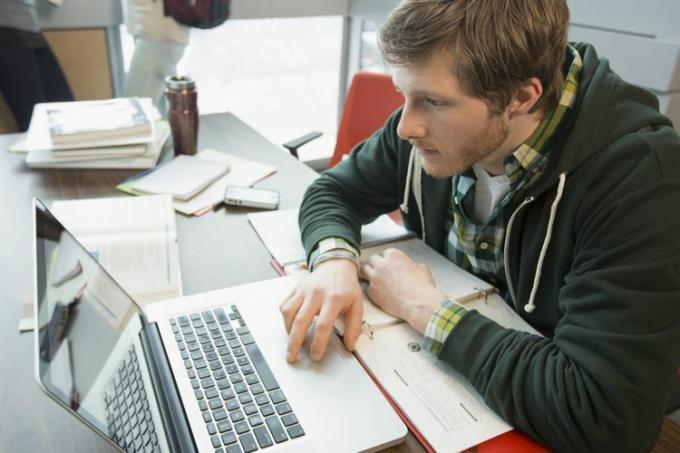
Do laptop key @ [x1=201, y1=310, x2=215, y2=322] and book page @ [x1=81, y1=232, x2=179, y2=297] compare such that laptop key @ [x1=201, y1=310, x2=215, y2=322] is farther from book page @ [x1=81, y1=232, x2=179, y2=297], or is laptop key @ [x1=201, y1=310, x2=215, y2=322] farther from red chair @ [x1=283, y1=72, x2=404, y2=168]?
red chair @ [x1=283, y1=72, x2=404, y2=168]

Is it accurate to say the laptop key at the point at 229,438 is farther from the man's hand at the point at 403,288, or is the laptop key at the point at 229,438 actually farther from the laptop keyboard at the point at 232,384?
the man's hand at the point at 403,288

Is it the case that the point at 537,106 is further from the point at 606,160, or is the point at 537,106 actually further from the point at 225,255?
the point at 225,255

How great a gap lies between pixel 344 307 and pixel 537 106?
1.51ft

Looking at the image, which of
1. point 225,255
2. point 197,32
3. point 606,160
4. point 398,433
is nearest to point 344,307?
point 398,433

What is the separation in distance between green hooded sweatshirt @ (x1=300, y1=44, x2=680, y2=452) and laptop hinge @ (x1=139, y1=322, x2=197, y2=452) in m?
0.36

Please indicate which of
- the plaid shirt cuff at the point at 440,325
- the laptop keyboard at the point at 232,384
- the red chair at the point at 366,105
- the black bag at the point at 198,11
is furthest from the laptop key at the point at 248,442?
the black bag at the point at 198,11

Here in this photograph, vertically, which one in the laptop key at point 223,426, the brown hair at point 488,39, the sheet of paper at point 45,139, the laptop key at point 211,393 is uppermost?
the brown hair at point 488,39

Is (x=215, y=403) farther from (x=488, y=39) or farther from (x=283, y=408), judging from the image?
(x=488, y=39)

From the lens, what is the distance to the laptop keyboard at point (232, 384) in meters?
0.66

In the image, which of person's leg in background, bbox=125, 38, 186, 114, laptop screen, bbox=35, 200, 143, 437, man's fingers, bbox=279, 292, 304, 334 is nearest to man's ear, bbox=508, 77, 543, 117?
man's fingers, bbox=279, 292, 304, 334

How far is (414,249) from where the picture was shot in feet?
3.68

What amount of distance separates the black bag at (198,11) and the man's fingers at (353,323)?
189cm

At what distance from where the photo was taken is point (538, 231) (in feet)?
3.03

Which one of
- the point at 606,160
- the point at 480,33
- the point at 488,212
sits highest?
the point at 480,33
